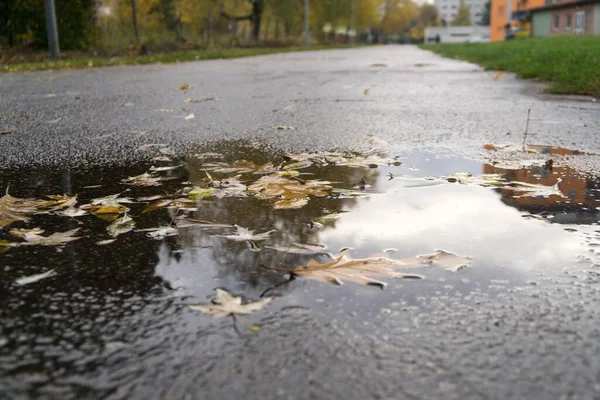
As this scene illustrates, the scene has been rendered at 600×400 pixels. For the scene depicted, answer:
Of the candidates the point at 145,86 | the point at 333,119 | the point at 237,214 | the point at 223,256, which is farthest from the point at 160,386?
the point at 145,86

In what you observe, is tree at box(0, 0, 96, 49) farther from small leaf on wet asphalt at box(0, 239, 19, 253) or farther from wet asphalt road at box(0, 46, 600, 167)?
small leaf on wet asphalt at box(0, 239, 19, 253)

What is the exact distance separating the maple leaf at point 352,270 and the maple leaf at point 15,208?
1.16 m

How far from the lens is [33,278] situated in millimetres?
1670

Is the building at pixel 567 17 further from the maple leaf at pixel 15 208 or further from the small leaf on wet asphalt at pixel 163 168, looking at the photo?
the maple leaf at pixel 15 208

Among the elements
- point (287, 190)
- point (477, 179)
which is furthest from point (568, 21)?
point (287, 190)

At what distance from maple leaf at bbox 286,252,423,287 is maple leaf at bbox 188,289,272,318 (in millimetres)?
206

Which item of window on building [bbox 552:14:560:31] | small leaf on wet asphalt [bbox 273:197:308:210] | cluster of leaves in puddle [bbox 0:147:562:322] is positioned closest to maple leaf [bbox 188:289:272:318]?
cluster of leaves in puddle [bbox 0:147:562:322]

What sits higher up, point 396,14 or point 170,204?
point 396,14

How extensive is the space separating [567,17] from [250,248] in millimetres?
52460

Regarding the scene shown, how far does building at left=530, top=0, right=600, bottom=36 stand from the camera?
139 ft

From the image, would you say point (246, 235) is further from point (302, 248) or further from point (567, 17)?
point (567, 17)

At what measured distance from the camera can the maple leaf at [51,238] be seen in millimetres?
1971

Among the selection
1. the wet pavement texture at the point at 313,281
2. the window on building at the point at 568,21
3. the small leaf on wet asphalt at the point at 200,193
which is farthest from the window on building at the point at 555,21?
the small leaf on wet asphalt at the point at 200,193

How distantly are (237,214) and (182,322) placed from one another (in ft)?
3.05
